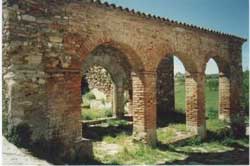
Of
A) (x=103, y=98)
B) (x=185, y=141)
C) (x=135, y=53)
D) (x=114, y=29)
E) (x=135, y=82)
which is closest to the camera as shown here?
(x=114, y=29)

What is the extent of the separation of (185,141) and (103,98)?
708 cm

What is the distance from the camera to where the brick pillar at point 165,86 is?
1580cm

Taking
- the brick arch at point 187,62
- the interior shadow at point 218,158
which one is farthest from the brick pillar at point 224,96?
the interior shadow at point 218,158

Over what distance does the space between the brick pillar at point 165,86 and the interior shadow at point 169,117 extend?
18 cm

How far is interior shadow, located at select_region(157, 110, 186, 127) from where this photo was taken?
1387cm

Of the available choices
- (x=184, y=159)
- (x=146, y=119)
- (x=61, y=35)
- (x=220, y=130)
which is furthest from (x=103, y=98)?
(x=61, y=35)

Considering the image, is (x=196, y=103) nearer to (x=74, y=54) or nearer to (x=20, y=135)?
(x=74, y=54)

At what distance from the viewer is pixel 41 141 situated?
6707mm

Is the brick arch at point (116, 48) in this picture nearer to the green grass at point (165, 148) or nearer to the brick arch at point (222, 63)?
the green grass at point (165, 148)

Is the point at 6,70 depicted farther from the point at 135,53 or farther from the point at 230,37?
the point at 230,37

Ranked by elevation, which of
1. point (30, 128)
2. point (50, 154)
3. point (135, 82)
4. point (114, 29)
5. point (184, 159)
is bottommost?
point (184, 159)

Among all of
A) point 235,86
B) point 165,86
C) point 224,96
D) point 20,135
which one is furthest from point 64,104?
point 165,86

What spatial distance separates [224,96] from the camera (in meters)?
13.4

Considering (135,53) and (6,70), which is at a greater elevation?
(135,53)
